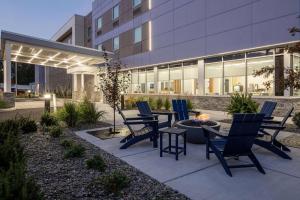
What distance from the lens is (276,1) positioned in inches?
497

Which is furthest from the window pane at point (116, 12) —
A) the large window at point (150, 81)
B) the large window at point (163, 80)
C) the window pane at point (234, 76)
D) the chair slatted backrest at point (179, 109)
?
the chair slatted backrest at point (179, 109)

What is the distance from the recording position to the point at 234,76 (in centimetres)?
1553

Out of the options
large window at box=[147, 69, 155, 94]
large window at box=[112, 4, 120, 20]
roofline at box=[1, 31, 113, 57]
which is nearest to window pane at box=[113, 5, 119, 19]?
large window at box=[112, 4, 120, 20]

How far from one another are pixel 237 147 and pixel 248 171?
51 centimetres

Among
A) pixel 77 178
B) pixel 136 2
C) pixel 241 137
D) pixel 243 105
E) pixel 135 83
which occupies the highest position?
pixel 136 2

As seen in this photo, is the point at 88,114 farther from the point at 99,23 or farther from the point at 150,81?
the point at 99,23

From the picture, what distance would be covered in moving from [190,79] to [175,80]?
1.77 m

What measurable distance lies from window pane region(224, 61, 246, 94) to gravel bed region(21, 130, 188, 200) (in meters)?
11.8

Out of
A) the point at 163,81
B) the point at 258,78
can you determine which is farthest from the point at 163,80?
the point at 258,78

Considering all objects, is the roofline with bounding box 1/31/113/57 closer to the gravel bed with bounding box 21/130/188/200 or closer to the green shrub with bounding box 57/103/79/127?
the green shrub with bounding box 57/103/79/127

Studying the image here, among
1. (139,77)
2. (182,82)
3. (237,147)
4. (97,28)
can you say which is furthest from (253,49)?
(97,28)

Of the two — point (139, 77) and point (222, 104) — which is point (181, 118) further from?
point (139, 77)

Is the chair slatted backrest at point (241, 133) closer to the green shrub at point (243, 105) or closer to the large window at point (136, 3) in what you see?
the green shrub at point (243, 105)

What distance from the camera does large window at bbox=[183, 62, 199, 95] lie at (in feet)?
59.9
